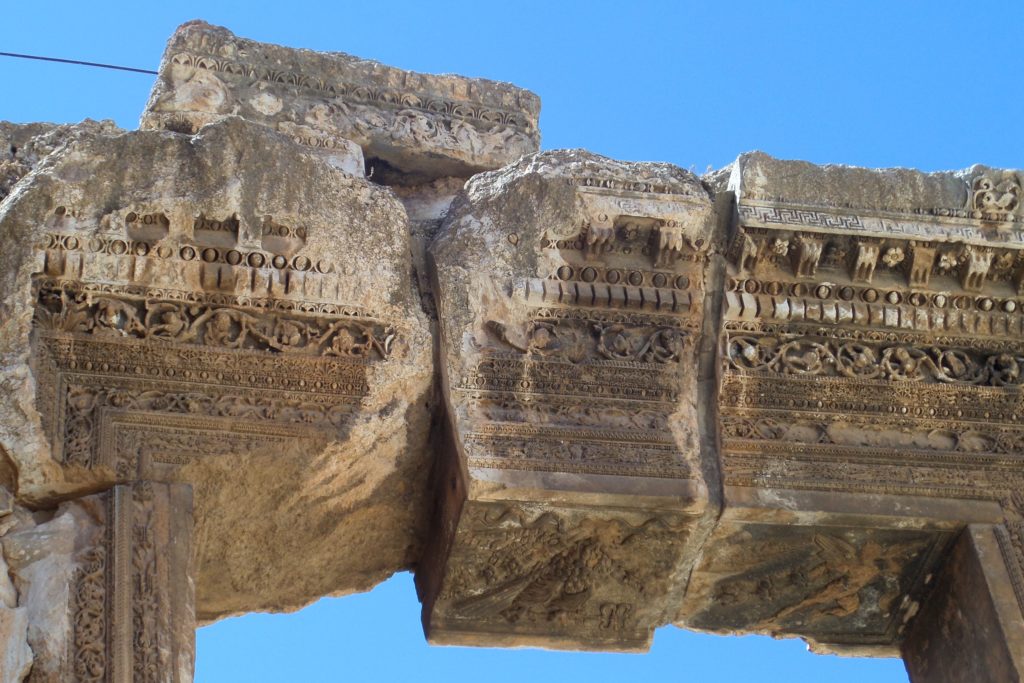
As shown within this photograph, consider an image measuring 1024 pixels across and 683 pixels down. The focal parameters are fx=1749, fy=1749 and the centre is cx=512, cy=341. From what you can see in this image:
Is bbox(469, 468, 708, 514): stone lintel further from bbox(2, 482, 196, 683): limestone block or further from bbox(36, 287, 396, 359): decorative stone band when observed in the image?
bbox(2, 482, 196, 683): limestone block

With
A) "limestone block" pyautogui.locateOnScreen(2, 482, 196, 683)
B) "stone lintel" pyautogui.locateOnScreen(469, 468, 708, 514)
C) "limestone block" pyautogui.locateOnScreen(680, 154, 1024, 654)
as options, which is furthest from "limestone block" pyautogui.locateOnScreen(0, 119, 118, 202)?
"limestone block" pyautogui.locateOnScreen(680, 154, 1024, 654)

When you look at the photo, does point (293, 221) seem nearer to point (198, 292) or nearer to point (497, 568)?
point (198, 292)

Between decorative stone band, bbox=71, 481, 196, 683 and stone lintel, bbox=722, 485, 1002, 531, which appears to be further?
stone lintel, bbox=722, 485, 1002, 531

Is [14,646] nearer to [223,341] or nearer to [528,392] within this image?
[223,341]

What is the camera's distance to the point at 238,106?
316 inches

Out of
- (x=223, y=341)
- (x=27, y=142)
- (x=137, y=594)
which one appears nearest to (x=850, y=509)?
(x=223, y=341)

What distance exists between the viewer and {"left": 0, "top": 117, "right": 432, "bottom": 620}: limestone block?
21.4 feet

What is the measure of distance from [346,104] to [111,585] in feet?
9.62

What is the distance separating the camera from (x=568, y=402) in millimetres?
6953

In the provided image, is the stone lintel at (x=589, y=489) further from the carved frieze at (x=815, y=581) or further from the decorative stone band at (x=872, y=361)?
the decorative stone band at (x=872, y=361)

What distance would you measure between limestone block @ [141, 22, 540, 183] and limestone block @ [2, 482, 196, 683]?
215cm

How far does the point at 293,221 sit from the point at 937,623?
316cm

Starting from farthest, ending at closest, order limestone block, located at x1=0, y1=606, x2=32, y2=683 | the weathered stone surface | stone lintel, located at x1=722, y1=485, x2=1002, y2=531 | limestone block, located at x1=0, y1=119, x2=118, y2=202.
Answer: limestone block, located at x1=0, y1=119, x2=118, y2=202 < stone lintel, located at x1=722, y1=485, x2=1002, y2=531 < the weathered stone surface < limestone block, located at x1=0, y1=606, x2=32, y2=683

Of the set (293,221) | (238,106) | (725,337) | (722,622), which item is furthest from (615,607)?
(238,106)
